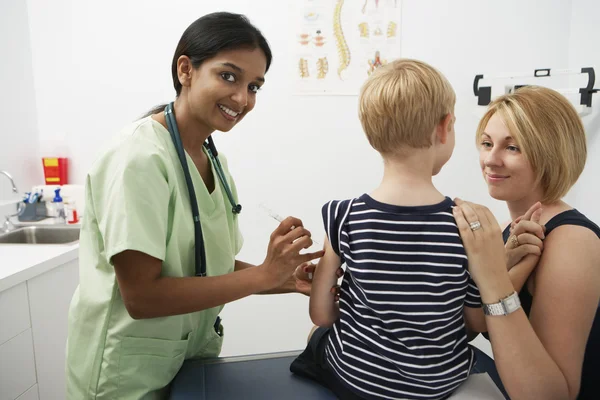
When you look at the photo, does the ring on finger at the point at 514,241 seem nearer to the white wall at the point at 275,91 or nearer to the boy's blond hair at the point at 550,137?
the boy's blond hair at the point at 550,137

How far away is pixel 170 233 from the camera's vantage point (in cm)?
102

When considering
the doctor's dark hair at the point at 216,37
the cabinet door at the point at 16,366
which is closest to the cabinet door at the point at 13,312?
the cabinet door at the point at 16,366

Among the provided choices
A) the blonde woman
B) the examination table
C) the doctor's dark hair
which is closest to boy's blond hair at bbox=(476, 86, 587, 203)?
the blonde woman

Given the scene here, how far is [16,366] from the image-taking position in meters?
1.67

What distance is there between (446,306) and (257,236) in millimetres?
1899

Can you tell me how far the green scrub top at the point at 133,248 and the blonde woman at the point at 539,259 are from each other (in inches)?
23.8

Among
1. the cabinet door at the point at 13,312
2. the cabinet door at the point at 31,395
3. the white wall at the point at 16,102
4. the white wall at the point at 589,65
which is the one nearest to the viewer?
the cabinet door at the point at 13,312

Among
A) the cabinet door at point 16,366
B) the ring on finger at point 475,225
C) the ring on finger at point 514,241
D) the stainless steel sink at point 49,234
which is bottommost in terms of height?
the cabinet door at point 16,366

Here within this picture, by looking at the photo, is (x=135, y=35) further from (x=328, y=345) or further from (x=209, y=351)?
(x=328, y=345)

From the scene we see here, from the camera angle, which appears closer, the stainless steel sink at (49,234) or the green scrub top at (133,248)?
the green scrub top at (133,248)

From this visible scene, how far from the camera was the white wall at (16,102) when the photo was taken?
7.55ft

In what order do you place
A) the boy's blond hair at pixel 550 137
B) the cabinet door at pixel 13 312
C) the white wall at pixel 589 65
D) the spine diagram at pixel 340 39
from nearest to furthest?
1. the boy's blond hair at pixel 550 137
2. the cabinet door at pixel 13 312
3. the white wall at pixel 589 65
4. the spine diagram at pixel 340 39

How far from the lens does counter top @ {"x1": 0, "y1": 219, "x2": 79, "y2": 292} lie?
1636 mm

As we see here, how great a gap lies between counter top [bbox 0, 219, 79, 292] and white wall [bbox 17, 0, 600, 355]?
2.32 feet
